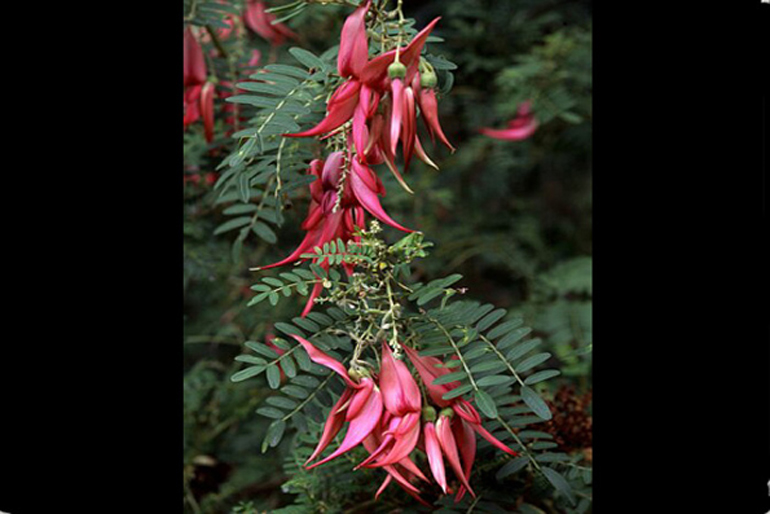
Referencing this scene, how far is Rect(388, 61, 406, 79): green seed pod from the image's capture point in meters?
0.46

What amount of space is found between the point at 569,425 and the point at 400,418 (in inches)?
8.3

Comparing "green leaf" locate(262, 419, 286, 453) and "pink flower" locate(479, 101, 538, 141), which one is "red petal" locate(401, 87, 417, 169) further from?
"pink flower" locate(479, 101, 538, 141)

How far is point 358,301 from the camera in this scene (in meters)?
0.49

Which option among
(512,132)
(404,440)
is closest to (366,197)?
(404,440)

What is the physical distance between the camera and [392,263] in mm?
499

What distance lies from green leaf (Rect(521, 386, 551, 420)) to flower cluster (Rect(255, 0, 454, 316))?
0.33ft

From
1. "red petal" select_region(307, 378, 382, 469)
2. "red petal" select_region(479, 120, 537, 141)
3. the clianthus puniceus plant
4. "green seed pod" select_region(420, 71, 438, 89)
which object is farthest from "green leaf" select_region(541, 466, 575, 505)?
"red petal" select_region(479, 120, 537, 141)

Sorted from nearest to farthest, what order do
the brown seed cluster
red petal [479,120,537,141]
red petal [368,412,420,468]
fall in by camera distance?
red petal [368,412,420,468], the brown seed cluster, red petal [479,120,537,141]

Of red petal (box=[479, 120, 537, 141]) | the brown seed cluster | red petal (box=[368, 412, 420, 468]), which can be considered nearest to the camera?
red petal (box=[368, 412, 420, 468])

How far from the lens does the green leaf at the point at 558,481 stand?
1.68 feet

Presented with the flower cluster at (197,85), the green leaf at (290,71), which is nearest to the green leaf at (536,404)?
the green leaf at (290,71)
